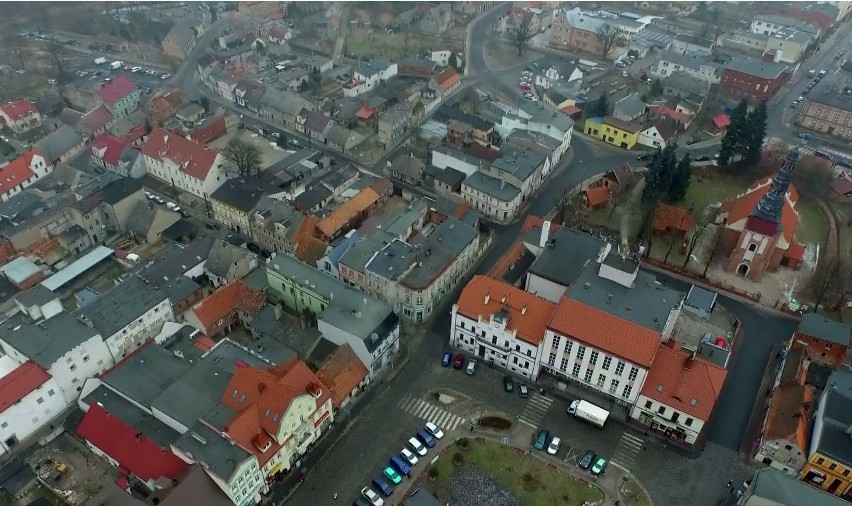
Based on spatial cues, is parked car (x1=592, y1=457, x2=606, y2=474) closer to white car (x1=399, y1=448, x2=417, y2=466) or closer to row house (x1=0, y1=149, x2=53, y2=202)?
white car (x1=399, y1=448, x2=417, y2=466)

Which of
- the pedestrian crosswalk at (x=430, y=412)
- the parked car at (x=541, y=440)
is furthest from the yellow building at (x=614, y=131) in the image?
the pedestrian crosswalk at (x=430, y=412)

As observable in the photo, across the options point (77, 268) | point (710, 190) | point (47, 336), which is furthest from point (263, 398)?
point (710, 190)

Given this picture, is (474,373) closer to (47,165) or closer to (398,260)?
(398,260)

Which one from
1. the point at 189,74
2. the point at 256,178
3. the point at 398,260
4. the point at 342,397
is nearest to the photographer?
the point at 342,397

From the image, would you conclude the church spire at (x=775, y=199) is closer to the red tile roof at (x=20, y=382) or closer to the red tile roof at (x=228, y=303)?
the red tile roof at (x=228, y=303)

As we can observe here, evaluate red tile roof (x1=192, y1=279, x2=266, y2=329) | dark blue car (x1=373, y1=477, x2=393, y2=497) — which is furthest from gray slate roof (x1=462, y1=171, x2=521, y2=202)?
dark blue car (x1=373, y1=477, x2=393, y2=497)

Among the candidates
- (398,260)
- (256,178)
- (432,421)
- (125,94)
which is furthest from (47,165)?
(432,421)
